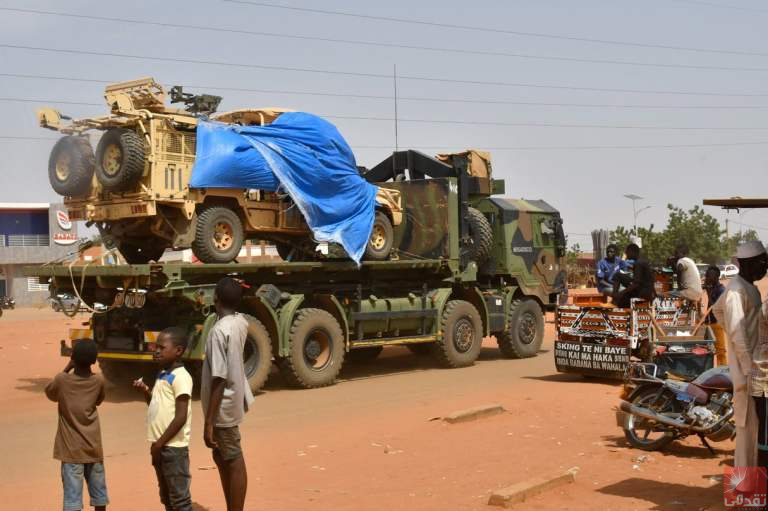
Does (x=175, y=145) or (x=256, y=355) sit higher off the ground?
(x=175, y=145)

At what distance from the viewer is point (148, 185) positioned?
42.3 feet

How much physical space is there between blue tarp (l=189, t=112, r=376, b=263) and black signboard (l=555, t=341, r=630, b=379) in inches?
138

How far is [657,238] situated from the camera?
211 ft

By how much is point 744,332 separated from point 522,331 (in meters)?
12.0

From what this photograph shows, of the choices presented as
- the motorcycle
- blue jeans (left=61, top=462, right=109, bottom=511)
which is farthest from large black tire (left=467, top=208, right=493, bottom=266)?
blue jeans (left=61, top=462, right=109, bottom=511)

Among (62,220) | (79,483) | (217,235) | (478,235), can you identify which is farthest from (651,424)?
(62,220)

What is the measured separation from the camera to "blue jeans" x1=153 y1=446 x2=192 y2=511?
19.0 feet

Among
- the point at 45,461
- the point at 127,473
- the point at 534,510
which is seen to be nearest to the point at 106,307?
the point at 45,461

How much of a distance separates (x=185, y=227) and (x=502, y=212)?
22.1 ft

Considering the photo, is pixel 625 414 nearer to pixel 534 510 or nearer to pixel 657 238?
pixel 534 510

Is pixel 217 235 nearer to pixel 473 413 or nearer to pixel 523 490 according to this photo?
pixel 473 413

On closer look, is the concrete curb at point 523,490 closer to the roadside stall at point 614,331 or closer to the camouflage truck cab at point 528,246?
the roadside stall at point 614,331

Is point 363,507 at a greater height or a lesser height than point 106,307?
lesser

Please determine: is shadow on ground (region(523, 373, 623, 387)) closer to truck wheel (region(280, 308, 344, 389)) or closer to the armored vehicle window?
truck wheel (region(280, 308, 344, 389))
